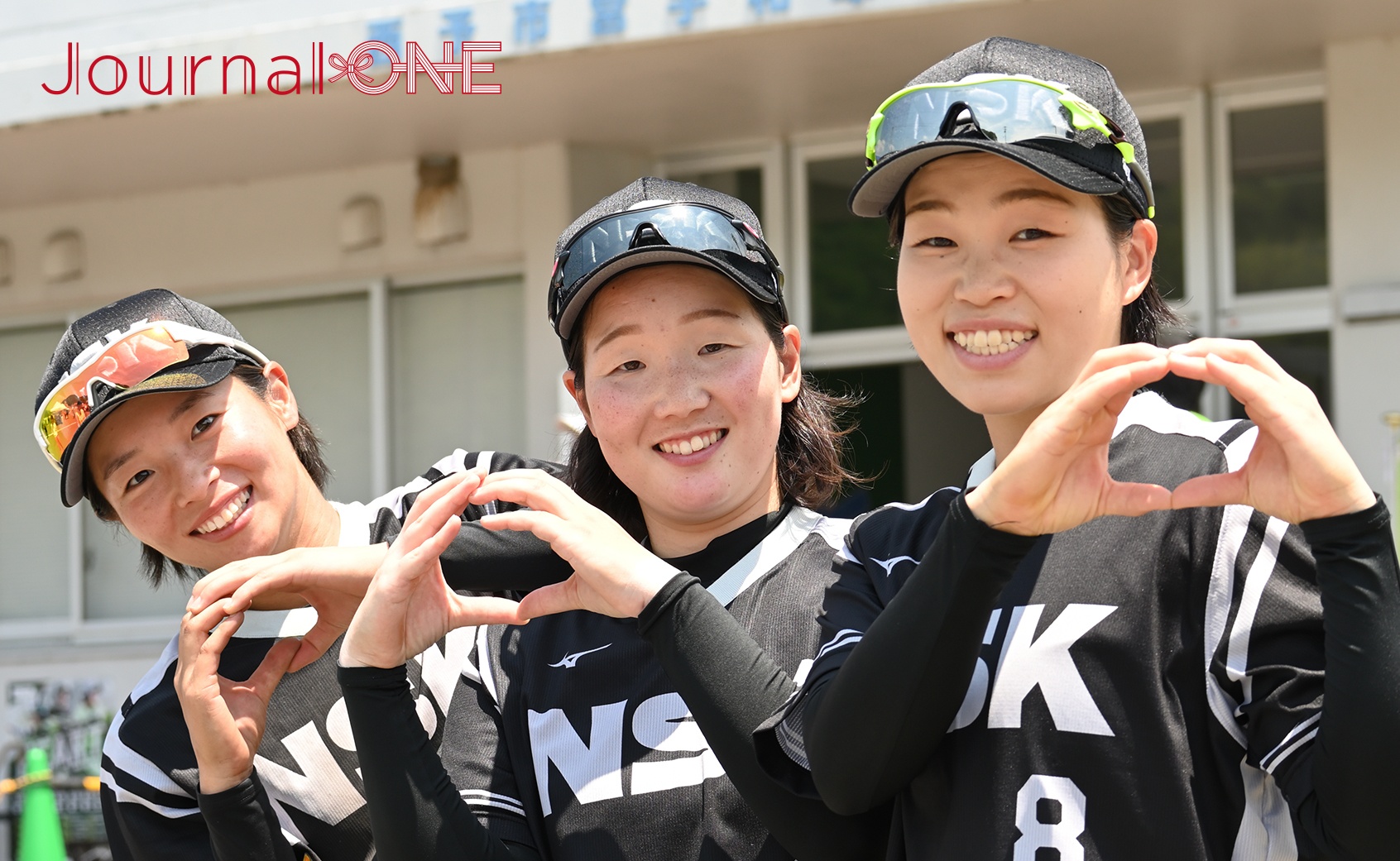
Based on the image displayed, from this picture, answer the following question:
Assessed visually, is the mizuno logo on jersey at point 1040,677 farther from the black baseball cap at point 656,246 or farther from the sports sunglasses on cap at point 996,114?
the black baseball cap at point 656,246

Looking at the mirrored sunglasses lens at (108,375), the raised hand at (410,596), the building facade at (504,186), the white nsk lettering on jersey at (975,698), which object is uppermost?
the building facade at (504,186)

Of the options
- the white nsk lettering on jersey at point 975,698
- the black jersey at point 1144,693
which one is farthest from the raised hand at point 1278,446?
the white nsk lettering on jersey at point 975,698

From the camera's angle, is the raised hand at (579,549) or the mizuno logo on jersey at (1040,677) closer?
the mizuno logo on jersey at (1040,677)

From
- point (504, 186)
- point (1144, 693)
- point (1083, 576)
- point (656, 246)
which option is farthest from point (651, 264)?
point (504, 186)

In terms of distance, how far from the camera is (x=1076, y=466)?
1.28 meters

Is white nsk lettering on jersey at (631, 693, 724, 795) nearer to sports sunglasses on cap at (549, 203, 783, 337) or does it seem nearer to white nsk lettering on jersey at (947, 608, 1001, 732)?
white nsk lettering on jersey at (947, 608, 1001, 732)

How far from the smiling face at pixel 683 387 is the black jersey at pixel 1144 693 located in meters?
0.56

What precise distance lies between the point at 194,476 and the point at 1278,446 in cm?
176

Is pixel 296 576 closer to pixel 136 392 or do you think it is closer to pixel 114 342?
pixel 136 392

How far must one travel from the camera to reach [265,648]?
226 cm

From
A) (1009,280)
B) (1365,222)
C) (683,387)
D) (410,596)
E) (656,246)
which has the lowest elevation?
(410,596)

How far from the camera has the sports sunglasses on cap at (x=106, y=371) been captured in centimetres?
220

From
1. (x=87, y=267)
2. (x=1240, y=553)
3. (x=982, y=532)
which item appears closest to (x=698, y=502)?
Result: (x=982, y=532)

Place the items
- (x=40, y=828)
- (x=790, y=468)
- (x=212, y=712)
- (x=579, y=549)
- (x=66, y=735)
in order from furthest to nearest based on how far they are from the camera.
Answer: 1. (x=66, y=735)
2. (x=40, y=828)
3. (x=790, y=468)
4. (x=212, y=712)
5. (x=579, y=549)
